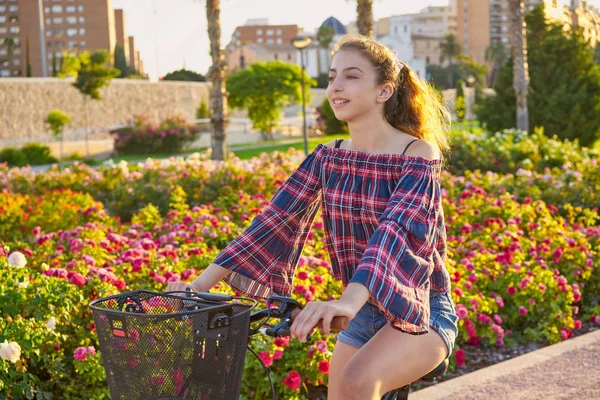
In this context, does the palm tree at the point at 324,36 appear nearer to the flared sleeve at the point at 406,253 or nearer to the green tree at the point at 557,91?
the green tree at the point at 557,91

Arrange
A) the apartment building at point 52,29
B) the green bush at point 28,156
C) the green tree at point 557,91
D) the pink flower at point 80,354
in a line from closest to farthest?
1. the pink flower at point 80,354
2. the green tree at point 557,91
3. the green bush at point 28,156
4. the apartment building at point 52,29

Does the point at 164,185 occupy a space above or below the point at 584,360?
above

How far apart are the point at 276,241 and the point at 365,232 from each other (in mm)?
301

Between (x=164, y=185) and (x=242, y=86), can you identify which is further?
(x=242, y=86)

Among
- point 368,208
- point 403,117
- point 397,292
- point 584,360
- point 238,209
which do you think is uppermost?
point 403,117

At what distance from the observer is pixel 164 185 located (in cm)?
1046

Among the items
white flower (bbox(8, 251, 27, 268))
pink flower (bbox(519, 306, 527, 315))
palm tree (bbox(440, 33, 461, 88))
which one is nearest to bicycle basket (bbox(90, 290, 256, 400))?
white flower (bbox(8, 251, 27, 268))

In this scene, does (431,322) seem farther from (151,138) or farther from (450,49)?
(450,49)

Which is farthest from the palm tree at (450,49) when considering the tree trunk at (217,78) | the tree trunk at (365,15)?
the tree trunk at (217,78)

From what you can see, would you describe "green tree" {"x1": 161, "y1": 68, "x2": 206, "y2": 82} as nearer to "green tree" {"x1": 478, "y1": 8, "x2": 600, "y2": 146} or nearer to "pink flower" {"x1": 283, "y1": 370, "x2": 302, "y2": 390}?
"green tree" {"x1": 478, "y1": 8, "x2": 600, "y2": 146}

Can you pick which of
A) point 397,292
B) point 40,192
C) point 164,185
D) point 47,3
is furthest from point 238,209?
point 47,3

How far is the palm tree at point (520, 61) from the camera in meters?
19.4

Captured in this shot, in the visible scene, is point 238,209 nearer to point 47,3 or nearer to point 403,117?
point 403,117

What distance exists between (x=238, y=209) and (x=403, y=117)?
17.6 ft
